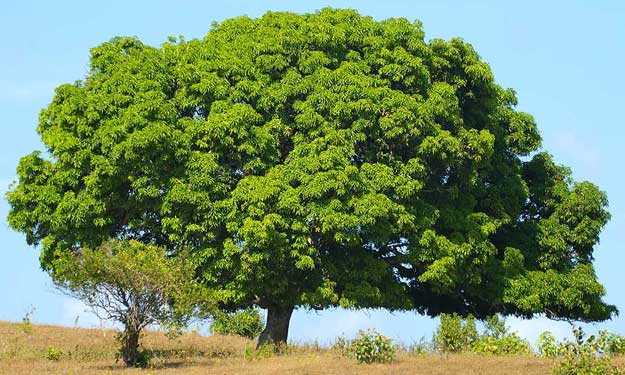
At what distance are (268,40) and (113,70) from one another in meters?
5.98

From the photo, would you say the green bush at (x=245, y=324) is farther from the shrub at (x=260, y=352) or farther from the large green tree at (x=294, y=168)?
the shrub at (x=260, y=352)

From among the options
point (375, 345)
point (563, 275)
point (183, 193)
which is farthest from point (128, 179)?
point (563, 275)

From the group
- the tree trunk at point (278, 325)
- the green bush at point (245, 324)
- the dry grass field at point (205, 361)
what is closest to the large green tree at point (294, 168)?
the tree trunk at point (278, 325)

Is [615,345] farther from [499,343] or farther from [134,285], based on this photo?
[134,285]

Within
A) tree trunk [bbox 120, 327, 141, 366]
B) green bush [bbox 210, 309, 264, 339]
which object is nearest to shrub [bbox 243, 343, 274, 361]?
tree trunk [bbox 120, 327, 141, 366]

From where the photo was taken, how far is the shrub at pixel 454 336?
108 ft

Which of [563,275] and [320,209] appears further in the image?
[563,275]

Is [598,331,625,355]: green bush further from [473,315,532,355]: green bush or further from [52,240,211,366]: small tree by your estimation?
[52,240,211,366]: small tree

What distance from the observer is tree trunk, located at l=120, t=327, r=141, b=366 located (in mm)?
30391

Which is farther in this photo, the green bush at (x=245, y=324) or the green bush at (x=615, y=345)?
the green bush at (x=245, y=324)

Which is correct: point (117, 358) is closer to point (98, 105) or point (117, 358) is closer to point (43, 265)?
point (43, 265)

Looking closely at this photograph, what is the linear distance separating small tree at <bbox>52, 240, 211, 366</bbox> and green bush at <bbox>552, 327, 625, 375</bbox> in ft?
36.1

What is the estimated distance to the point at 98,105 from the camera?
34.8 meters

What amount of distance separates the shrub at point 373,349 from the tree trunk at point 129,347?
7027 mm
